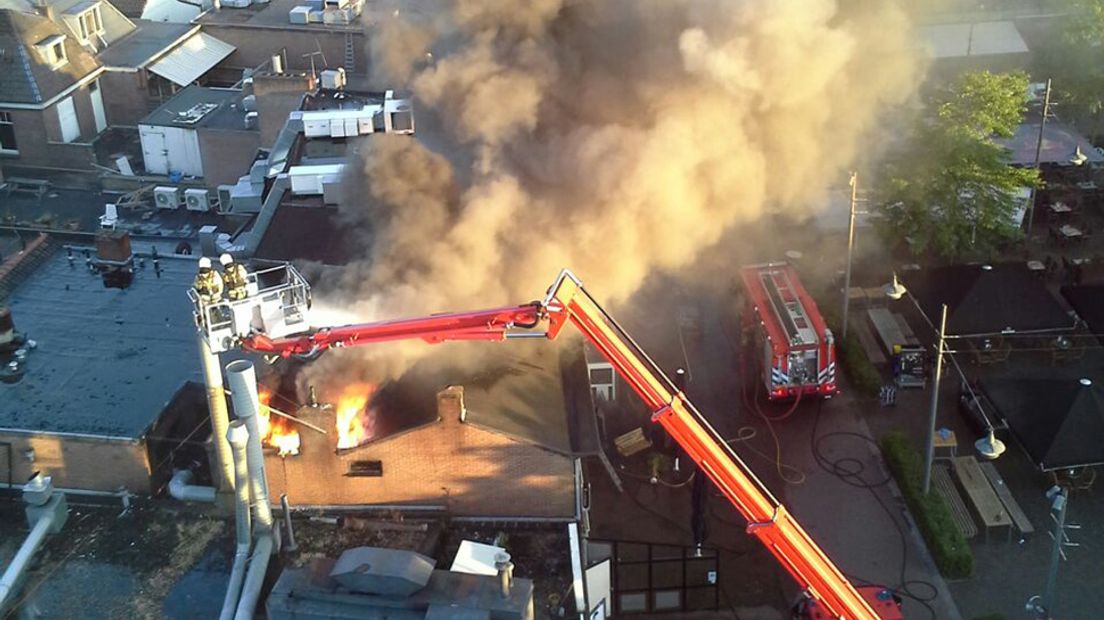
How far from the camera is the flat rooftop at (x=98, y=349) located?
66.8ft

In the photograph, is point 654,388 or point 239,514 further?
point 239,514

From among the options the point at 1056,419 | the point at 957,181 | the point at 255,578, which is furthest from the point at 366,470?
the point at 957,181

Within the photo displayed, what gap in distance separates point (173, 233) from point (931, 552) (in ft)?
75.3

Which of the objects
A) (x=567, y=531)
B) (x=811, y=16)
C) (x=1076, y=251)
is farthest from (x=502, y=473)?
(x=1076, y=251)

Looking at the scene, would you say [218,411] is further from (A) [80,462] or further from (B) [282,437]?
(A) [80,462]

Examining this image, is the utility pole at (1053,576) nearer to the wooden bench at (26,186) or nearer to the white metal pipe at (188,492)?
the white metal pipe at (188,492)

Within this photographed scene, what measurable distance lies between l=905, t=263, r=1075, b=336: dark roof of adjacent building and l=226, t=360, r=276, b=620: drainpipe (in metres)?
16.3

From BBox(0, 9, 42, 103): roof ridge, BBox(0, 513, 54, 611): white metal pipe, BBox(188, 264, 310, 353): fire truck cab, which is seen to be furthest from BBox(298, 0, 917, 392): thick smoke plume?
BBox(0, 9, 42, 103): roof ridge

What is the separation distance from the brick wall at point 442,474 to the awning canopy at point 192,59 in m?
27.1

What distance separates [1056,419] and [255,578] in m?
15.1

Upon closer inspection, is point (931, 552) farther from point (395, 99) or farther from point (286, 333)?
point (395, 99)

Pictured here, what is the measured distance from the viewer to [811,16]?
22875mm

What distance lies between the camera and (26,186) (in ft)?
122

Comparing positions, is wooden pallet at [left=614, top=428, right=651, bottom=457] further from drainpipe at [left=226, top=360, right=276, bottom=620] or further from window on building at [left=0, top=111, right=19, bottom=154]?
window on building at [left=0, top=111, right=19, bottom=154]
